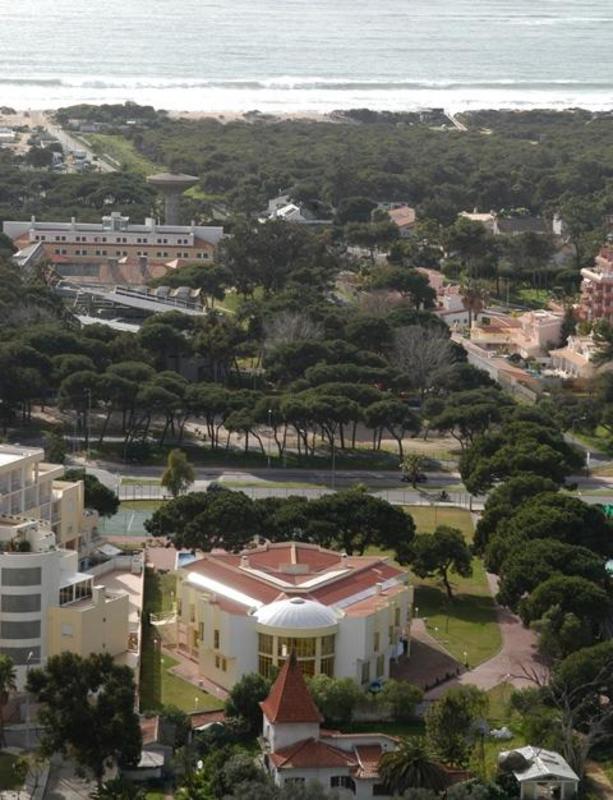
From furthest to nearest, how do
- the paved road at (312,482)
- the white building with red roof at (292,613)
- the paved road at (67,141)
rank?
1. the paved road at (67,141)
2. the paved road at (312,482)
3. the white building with red roof at (292,613)

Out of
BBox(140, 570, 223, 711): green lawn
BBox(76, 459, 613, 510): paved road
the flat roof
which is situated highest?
the flat roof

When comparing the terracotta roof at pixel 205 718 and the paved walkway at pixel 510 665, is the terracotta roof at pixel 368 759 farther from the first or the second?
the paved walkway at pixel 510 665

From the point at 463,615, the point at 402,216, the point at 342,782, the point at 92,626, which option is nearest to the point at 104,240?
the point at 402,216

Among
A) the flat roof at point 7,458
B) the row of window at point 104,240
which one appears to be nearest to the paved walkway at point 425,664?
the flat roof at point 7,458

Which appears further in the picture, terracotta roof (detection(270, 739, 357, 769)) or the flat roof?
the flat roof

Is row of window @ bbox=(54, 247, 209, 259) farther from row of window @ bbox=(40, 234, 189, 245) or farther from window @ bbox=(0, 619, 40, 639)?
window @ bbox=(0, 619, 40, 639)

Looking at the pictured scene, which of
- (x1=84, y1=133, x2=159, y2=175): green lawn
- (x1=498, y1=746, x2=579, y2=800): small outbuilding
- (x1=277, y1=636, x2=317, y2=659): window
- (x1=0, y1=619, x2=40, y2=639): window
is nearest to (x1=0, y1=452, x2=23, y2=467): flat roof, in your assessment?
(x1=0, y1=619, x2=40, y2=639): window
